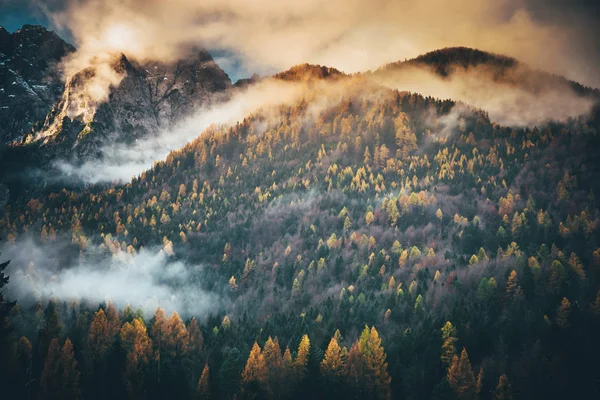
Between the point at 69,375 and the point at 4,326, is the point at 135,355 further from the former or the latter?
the point at 4,326

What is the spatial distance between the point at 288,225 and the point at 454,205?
77465mm

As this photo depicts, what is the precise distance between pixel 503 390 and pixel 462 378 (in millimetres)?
7218

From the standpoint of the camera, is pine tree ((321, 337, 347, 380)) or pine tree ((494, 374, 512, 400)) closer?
pine tree ((494, 374, 512, 400))

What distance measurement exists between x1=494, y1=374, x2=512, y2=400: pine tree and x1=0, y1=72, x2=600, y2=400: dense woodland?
1.15ft

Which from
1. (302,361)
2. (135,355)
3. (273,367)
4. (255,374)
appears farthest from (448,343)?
(135,355)

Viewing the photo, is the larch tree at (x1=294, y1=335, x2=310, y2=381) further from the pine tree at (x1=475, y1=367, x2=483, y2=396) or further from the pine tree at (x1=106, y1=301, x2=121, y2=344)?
the pine tree at (x1=106, y1=301, x2=121, y2=344)

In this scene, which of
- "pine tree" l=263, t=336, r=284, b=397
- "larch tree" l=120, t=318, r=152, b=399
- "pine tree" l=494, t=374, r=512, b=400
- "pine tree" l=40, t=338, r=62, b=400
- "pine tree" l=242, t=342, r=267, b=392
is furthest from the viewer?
"larch tree" l=120, t=318, r=152, b=399

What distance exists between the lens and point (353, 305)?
115750mm

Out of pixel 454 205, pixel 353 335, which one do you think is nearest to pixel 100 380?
pixel 353 335

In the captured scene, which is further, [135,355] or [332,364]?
[135,355]

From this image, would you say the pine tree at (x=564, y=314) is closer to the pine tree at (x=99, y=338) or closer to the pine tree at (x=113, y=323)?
the pine tree at (x=113, y=323)

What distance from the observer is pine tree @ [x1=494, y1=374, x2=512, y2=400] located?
7369 cm

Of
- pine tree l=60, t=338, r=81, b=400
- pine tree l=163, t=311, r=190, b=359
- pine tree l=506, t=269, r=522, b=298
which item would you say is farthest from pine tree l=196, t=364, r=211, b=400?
pine tree l=506, t=269, r=522, b=298

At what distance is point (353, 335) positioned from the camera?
101 meters
